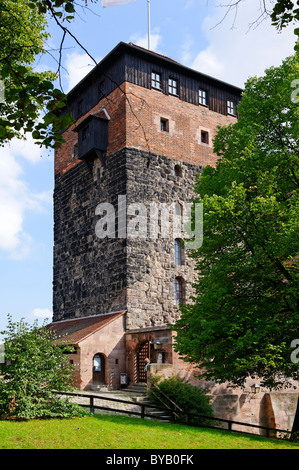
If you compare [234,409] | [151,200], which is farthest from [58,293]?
[234,409]

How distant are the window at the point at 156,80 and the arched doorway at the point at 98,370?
15.7 metres

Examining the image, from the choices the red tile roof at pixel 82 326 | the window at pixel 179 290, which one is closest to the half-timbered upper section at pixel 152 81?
the window at pixel 179 290

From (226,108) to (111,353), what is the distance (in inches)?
707

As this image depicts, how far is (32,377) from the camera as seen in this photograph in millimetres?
14656

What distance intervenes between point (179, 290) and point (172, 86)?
12.3m

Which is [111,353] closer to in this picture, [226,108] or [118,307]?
[118,307]

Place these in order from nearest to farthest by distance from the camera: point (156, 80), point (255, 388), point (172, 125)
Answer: point (255, 388)
point (156, 80)
point (172, 125)

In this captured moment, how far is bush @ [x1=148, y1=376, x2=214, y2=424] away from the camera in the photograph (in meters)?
18.4

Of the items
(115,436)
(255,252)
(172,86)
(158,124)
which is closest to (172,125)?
(158,124)

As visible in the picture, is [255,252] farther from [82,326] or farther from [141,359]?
[82,326]

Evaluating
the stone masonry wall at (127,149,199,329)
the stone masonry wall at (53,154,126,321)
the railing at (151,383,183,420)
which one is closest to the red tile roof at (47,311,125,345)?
the stone masonry wall at (53,154,126,321)
